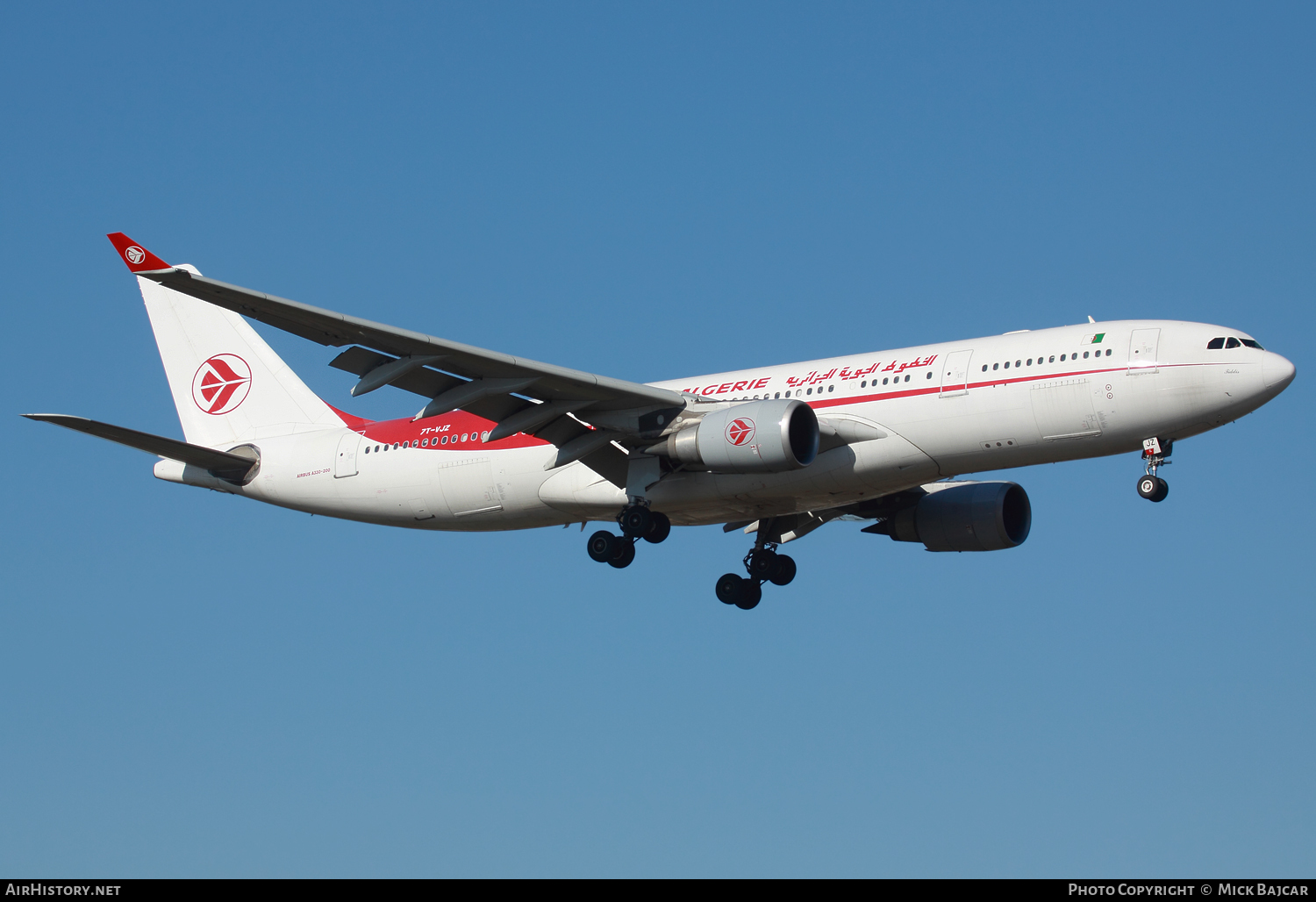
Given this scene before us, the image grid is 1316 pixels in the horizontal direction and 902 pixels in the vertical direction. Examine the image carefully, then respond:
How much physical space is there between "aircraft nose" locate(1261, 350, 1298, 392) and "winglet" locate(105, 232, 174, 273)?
21.2 metres

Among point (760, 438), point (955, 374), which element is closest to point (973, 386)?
point (955, 374)

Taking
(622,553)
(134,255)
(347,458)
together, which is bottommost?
(622,553)

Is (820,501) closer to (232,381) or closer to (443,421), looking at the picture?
(443,421)

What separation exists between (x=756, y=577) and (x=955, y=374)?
924 centimetres

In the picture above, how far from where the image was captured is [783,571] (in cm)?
3809

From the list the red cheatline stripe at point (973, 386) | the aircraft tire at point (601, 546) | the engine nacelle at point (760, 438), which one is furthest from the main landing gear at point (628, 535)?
the red cheatline stripe at point (973, 386)

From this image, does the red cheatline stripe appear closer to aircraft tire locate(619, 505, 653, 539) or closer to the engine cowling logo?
the engine cowling logo

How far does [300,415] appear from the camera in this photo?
40.5 metres

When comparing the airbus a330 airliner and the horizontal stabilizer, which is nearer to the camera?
the airbus a330 airliner

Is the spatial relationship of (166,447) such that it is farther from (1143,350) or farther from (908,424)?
(1143,350)

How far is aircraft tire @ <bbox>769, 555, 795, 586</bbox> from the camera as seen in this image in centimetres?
3806

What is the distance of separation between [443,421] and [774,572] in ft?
29.8

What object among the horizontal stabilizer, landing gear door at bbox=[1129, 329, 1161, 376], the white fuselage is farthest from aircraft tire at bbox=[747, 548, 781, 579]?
the horizontal stabilizer

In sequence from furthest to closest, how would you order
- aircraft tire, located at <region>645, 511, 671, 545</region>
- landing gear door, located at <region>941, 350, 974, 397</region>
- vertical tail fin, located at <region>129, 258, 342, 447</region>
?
1. vertical tail fin, located at <region>129, 258, 342, 447</region>
2. aircraft tire, located at <region>645, 511, 671, 545</region>
3. landing gear door, located at <region>941, 350, 974, 397</region>
